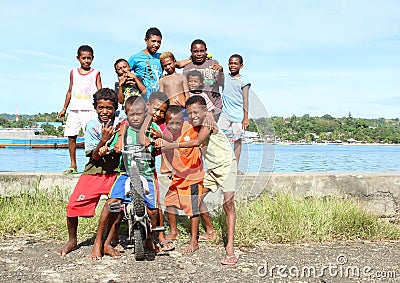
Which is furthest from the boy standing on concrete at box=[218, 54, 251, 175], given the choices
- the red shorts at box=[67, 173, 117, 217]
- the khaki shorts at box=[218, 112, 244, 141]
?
the red shorts at box=[67, 173, 117, 217]

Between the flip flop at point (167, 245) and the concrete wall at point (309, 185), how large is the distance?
128 cm

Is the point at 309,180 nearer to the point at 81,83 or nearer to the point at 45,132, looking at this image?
the point at 81,83

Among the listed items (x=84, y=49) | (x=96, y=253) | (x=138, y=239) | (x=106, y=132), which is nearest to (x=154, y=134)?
(x=106, y=132)

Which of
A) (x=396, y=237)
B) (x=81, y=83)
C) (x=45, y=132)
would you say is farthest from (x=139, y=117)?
(x=45, y=132)

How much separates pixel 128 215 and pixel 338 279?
76.8 inches

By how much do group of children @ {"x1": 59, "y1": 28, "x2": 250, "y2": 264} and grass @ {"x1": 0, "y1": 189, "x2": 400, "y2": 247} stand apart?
1.19ft

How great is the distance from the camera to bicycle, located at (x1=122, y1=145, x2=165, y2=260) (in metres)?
4.29

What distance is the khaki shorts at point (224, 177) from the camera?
15.2ft

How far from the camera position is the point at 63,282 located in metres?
3.80

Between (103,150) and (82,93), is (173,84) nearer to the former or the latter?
(103,150)

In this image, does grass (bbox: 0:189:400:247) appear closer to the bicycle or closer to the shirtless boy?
the bicycle

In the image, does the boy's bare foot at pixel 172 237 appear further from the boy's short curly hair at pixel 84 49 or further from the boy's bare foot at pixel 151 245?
the boy's short curly hair at pixel 84 49

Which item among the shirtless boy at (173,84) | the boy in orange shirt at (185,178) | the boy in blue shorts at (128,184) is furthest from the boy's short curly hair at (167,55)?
the boy in blue shorts at (128,184)

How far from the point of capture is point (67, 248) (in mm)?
4582
